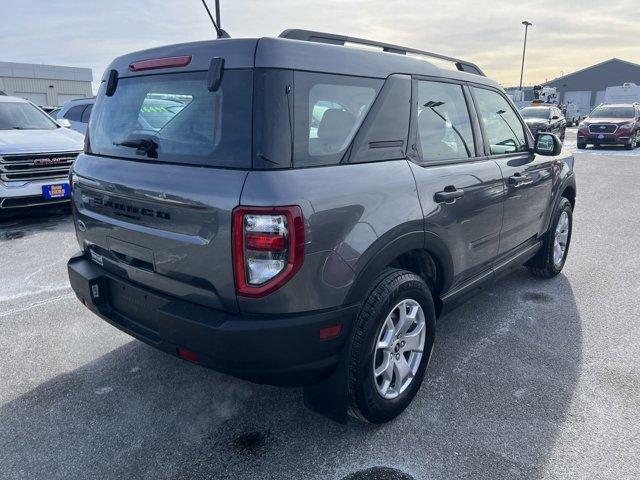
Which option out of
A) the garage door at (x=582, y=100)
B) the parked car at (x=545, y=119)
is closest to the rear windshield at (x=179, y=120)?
the parked car at (x=545, y=119)

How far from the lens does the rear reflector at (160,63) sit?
7.73ft

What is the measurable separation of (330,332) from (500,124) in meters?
2.40

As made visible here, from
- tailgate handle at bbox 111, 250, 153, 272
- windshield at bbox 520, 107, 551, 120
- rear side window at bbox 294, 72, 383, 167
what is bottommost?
tailgate handle at bbox 111, 250, 153, 272

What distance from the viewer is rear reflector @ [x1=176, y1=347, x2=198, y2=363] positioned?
2233 mm

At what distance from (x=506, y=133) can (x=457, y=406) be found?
2.15 metres

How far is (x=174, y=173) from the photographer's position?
7.34 ft

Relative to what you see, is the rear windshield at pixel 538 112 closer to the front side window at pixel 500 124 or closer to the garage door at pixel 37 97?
the front side window at pixel 500 124

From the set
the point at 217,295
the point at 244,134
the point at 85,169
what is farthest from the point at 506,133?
the point at 85,169

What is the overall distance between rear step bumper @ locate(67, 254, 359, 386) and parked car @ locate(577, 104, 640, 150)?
773 inches

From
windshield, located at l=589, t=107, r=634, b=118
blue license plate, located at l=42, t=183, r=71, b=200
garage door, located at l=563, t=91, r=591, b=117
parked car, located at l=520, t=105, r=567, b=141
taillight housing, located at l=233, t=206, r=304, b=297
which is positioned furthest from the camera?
garage door, located at l=563, t=91, r=591, b=117

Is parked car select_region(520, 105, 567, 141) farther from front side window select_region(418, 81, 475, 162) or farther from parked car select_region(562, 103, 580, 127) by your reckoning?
parked car select_region(562, 103, 580, 127)

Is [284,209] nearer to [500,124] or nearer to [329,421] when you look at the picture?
[329,421]

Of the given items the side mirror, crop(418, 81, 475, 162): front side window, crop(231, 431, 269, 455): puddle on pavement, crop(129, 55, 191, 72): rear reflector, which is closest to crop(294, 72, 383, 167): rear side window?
crop(418, 81, 475, 162): front side window

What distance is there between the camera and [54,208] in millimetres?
7602
